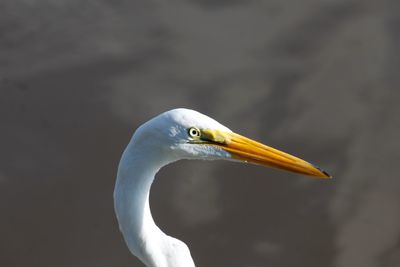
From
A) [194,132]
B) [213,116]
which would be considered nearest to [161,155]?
[194,132]

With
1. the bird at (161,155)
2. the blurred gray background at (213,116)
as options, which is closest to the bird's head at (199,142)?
the bird at (161,155)

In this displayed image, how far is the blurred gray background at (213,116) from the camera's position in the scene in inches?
241

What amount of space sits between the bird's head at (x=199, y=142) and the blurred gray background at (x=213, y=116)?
2144 millimetres

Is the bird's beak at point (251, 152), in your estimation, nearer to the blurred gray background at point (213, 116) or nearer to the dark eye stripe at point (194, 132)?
the dark eye stripe at point (194, 132)

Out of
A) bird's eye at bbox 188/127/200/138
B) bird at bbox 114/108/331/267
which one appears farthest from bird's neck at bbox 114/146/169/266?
bird's eye at bbox 188/127/200/138

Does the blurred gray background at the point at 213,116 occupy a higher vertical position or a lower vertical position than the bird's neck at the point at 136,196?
higher

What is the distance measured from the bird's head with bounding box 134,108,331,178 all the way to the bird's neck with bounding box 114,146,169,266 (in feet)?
0.24

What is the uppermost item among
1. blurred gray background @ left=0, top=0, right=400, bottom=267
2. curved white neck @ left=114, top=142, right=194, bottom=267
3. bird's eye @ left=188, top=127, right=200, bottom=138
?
blurred gray background @ left=0, top=0, right=400, bottom=267

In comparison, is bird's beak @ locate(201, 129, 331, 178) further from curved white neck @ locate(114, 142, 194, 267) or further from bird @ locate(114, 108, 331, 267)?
curved white neck @ locate(114, 142, 194, 267)

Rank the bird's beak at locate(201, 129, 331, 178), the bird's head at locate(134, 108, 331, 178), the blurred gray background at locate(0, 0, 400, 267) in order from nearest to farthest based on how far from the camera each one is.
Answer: the bird's head at locate(134, 108, 331, 178), the bird's beak at locate(201, 129, 331, 178), the blurred gray background at locate(0, 0, 400, 267)

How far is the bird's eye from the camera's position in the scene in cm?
380

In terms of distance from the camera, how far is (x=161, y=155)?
3.83 m

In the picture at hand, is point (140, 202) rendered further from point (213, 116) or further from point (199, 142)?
point (213, 116)

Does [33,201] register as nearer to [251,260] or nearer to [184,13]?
[251,260]
